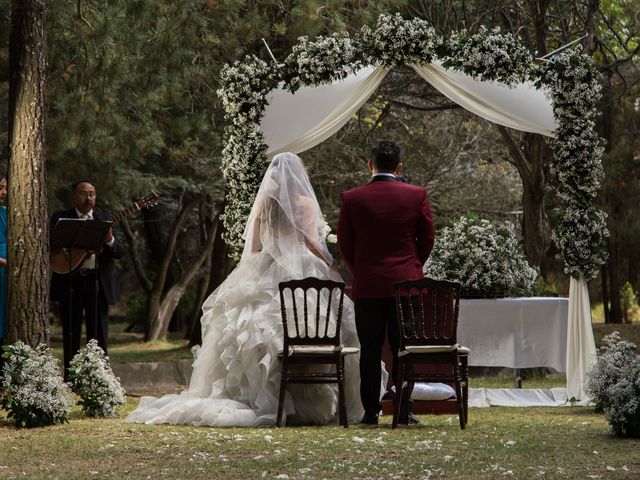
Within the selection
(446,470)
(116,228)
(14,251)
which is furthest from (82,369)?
(116,228)

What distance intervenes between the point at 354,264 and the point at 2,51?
21.0ft

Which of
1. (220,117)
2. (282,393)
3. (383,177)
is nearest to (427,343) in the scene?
(282,393)

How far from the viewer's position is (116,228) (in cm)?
2412

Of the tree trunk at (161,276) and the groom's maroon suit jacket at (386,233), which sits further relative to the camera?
the tree trunk at (161,276)

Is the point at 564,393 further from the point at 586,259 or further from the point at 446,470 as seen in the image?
the point at 446,470

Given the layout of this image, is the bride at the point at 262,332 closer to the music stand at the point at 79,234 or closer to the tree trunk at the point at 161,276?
the music stand at the point at 79,234

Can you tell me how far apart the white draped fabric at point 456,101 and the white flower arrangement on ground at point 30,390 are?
342 cm

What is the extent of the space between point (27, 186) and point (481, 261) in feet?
14.4

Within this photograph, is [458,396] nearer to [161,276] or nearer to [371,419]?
[371,419]

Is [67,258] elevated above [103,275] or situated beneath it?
elevated above

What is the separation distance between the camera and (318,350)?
8.41 metres

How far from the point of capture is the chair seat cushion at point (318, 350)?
8.40 meters

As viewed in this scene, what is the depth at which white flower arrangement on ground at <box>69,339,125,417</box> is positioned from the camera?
9344 mm

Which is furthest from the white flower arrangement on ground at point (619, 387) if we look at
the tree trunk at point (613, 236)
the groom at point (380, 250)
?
the tree trunk at point (613, 236)
